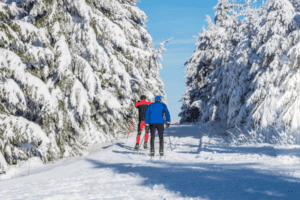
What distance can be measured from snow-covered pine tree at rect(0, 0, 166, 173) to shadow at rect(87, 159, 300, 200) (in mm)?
5279

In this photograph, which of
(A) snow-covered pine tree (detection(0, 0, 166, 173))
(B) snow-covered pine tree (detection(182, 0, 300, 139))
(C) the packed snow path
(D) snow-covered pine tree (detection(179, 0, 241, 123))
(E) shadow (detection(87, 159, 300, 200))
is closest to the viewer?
(E) shadow (detection(87, 159, 300, 200))

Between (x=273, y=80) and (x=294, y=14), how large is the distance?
124 inches

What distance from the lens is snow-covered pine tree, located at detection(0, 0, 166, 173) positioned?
9344 millimetres

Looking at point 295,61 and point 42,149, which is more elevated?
point 295,61

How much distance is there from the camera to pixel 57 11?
12742 mm

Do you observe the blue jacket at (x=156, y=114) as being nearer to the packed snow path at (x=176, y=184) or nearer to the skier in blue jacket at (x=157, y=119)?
the skier in blue jacket at (x=157, y=119)

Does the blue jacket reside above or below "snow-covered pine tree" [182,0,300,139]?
below

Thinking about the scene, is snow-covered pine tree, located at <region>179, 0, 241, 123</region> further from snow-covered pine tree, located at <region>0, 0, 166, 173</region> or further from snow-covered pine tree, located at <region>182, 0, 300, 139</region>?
snow-covered pine tree, located at <region>0, 0, 166, 173</region>

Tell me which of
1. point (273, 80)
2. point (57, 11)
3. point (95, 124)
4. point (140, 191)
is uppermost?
point (57, 11)

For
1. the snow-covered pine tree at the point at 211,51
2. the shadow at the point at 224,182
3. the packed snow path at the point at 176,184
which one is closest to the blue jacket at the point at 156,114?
the packed snow path at the point at 176,184

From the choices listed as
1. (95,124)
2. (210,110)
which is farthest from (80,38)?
(210,110)

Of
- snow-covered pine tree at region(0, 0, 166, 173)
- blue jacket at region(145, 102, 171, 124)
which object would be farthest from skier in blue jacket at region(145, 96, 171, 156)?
snow-covered pine tree at region(0, 0, 166, 173)

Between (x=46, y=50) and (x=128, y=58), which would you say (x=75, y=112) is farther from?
(x=128, y=58)

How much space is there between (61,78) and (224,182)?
884cm
